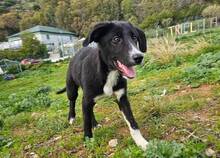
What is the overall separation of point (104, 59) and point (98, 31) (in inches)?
14.3

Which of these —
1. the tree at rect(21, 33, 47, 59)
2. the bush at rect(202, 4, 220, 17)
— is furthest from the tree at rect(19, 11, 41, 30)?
the bush at rect(202, 4, 220, 17)

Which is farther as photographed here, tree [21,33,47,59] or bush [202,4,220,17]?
bush [202,4,220,17]

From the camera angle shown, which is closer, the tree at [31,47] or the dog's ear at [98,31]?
the dog's ear at [98,31]

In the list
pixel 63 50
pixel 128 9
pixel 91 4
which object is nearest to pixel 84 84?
pixel 63 50

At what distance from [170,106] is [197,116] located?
24.1 inches

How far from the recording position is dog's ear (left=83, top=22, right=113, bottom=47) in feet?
13.0

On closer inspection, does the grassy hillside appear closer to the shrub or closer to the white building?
the shrub

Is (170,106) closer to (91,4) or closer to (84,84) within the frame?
(84,84)

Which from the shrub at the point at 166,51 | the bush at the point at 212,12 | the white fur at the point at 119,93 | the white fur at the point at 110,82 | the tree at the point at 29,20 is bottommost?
the tree at the point at 29,20

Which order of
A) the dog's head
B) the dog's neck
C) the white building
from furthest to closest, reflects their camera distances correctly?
the white building
the dog's neck
the dog's head

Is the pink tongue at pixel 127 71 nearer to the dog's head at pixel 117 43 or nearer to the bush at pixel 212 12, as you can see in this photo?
the dog's head at pixel 117 43

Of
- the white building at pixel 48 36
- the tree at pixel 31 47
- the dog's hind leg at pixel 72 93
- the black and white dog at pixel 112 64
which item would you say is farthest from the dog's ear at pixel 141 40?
the white building at pixel 48 36

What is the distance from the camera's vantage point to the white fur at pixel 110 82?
14.1 ft

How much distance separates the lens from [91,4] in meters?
75.3
